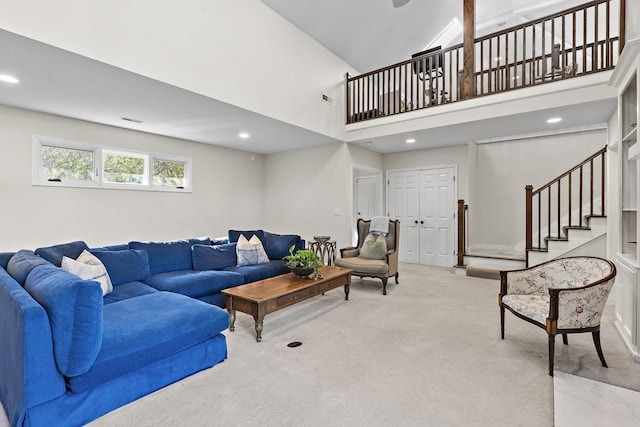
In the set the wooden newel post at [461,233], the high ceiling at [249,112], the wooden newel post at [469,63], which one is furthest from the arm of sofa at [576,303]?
the wooden newel post at [461,233]

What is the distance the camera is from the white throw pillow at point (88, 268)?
272 cm

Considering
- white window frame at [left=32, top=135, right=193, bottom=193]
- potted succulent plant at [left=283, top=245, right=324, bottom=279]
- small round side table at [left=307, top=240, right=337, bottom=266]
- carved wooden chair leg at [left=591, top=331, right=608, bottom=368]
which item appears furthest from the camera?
small round side table at [left=307, top=240, right=337, bottom=266]

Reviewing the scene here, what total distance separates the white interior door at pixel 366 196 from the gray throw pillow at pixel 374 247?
2435 millimetres

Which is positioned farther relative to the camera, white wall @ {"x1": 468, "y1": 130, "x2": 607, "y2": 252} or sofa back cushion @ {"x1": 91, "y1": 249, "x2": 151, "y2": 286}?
white wall @ {"x1": 468, "y1": 130, "x2": 607, "y2": 252}

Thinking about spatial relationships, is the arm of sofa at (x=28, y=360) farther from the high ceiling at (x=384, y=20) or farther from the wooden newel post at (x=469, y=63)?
the wooden newel post at (x=469, y=63)

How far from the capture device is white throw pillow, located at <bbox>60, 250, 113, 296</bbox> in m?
2.72

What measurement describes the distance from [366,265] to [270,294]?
1.94m

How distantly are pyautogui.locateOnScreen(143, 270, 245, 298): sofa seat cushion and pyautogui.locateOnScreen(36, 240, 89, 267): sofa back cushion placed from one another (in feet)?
2.34

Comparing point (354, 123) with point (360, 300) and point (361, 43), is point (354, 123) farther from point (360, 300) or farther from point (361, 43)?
point (360, 300)

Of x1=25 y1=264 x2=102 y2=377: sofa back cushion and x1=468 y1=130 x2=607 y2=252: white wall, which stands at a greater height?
x1=468 y1=130 x2=607 y2=252: white wall

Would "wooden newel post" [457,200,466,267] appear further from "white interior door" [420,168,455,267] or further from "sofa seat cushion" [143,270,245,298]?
"sofa seat cushion" [143,270,245,298]

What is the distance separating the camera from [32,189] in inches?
155

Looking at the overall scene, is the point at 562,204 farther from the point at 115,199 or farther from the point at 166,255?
the point at 115,199

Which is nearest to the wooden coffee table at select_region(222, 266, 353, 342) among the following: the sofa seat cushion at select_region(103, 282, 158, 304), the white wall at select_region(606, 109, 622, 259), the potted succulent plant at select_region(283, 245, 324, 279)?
the potted succulent plant at select_region(283, 245, 324, 279)
